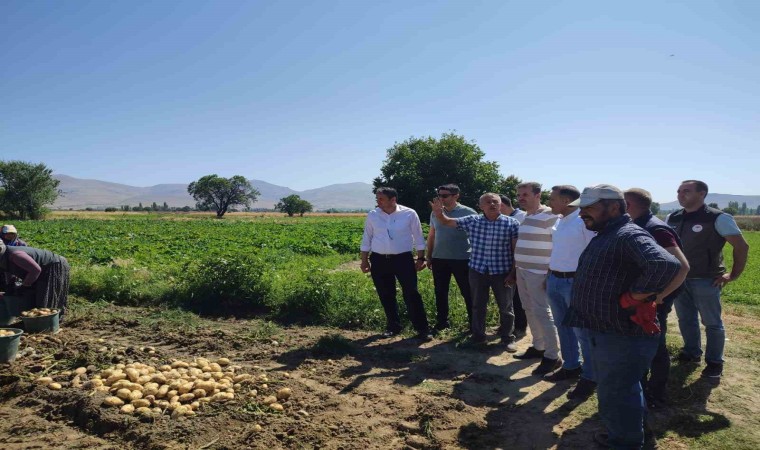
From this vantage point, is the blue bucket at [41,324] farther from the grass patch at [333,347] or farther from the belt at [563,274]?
the belt at [563,274]

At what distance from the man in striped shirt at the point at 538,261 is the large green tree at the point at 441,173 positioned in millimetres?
22452

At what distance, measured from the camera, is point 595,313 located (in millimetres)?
3051

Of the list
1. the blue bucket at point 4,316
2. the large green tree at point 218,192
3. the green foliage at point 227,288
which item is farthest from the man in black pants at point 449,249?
the large green tree at point 218,192

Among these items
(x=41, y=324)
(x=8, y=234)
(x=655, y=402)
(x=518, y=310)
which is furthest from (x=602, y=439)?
(x=8, y=234)

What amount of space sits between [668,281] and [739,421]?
2.24 metres

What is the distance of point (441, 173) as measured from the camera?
98.2ft

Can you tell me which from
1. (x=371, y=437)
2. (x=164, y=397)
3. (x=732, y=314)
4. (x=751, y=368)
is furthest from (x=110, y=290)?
(x=732, y=314)

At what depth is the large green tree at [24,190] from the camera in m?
53.9

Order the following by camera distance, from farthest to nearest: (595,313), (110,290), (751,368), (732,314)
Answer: (110,290) → (732,314) → (751,368) → (595,313)

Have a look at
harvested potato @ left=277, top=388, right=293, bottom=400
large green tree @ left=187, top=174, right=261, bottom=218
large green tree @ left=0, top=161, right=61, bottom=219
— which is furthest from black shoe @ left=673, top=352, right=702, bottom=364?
large green tree @ left=187, top=174, right=261, bottom=218

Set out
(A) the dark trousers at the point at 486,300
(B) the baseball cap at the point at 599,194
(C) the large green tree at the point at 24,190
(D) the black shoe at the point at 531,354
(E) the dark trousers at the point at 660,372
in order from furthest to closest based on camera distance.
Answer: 1. (C) the large green tree at the point at 24,190
2. (A) the dark trousers at the point at 486,300
3. (D) the black shoe at the point at 531,354
4. (E) the dark trousers at the point at 660,372
5. (B) the baseball cap at the point at 599,194

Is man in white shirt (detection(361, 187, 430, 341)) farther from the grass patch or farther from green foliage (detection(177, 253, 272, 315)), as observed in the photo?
green foliage (detection(177, 253, 272, 315))

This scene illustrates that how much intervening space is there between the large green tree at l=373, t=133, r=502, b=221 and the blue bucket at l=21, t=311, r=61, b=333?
2263cm

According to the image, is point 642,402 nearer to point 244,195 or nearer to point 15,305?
point 15,305
